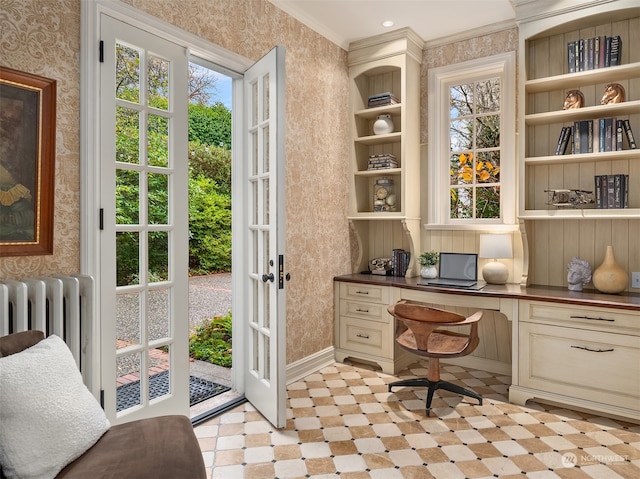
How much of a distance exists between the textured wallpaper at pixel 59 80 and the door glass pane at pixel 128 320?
1.36ft

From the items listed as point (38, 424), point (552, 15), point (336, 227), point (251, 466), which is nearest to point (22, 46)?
point (38, 424)

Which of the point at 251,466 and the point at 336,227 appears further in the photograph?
the point at 336,227

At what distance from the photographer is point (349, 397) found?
311cm

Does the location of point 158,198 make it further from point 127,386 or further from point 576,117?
point 576,117

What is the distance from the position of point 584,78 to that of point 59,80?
131 inches

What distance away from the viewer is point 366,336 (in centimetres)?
373

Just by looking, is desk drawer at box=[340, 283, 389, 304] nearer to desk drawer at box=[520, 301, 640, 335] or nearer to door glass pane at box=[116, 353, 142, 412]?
desk drawer at box=[520, 301, 640, 335]

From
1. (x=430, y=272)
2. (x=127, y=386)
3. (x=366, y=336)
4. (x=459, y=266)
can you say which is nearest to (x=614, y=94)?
(x=459, y=266)

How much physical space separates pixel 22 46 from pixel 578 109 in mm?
3323

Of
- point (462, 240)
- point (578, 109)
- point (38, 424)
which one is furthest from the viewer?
point (462, 240)

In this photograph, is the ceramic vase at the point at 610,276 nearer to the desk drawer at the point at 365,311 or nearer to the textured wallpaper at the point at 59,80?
the desk drawer at the point at 365,311

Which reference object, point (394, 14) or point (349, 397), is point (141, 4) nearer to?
point (394, 14)

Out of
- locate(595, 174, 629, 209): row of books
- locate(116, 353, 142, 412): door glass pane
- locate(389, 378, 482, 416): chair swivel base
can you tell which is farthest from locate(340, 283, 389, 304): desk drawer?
locate(116, 353, 142, 412): door glass pane

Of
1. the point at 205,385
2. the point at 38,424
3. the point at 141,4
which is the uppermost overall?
the point at 141,4
